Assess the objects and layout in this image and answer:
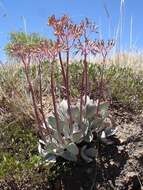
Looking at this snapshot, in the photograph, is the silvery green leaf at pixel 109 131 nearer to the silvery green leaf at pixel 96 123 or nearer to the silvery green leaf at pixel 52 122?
the silvery green leaf at pixel 96 123

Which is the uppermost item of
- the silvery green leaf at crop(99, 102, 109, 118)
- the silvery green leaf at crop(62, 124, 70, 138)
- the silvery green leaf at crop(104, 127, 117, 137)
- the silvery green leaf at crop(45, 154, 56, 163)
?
the silvery green leaf at crop(99, 102, 109, 118)

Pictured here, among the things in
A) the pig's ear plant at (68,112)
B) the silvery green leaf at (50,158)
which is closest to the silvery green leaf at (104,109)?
the pig's ear plant at (68,112)

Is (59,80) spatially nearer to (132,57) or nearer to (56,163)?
(56,163)

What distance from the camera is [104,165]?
445 centimetres

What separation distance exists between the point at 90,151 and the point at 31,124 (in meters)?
1.00

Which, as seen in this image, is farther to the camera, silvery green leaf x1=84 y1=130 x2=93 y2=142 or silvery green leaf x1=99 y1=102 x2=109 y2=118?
silvery green leaf x1=99 y1=102 x2=109 y2=118

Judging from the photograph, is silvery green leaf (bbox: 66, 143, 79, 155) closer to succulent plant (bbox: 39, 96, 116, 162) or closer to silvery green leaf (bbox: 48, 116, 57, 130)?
succulent plant (bbox: 39, 96, 116, 162)

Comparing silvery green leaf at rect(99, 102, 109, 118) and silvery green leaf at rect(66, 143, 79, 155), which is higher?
silvery green leaf at rect(99, 102, 109, 118)

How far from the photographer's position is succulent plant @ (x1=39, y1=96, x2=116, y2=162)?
13.9 ft

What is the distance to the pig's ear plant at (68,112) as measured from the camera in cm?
383

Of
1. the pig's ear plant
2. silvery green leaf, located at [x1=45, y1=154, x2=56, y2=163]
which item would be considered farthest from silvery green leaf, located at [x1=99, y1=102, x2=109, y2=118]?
silvery green leaf, located at [x1=45, y1=154, x2=56, y2=163]

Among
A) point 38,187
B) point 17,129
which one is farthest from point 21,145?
point 38,187

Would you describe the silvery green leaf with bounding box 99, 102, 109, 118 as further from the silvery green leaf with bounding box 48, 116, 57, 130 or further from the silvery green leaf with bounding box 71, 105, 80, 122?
the silvery green leaf with bounding box 48, 116, 57, 130

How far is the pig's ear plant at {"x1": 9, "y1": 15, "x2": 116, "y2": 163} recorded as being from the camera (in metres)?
3.83
